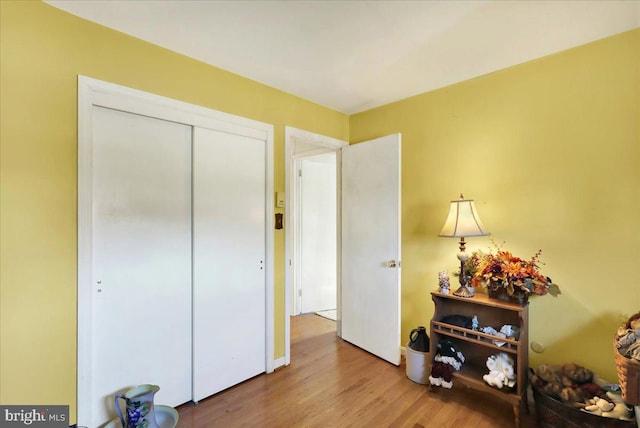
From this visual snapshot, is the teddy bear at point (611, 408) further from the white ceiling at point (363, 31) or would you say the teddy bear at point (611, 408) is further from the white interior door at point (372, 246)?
the white ceiling at point (363, 31)

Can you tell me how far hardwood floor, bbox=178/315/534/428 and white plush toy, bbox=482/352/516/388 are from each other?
237 millimetres

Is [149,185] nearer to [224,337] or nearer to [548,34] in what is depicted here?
[224,337]

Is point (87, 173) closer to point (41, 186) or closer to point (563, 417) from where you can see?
point (41, 186)

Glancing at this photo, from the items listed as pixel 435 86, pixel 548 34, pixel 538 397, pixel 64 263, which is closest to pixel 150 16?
pixel 64 263

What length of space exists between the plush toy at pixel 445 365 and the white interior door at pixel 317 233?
6.89ft

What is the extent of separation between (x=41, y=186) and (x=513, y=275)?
2727mm

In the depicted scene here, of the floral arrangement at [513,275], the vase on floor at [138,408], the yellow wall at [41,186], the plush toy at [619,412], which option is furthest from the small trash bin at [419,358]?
the yellow wall at [41,186]

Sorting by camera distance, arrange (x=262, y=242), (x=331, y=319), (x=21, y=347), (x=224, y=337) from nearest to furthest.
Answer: (x=21, y=347), (x=224, y=337), (x=262, y=242), (x=331, y=319)

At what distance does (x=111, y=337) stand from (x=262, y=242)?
115 cm

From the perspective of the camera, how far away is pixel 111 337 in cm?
175

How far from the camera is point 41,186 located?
152cm

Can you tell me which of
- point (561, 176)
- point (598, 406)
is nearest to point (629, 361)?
point (598, 406)

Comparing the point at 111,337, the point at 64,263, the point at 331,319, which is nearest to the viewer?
the point at 64,263

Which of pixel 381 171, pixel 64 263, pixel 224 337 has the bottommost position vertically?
pixel 224 337
